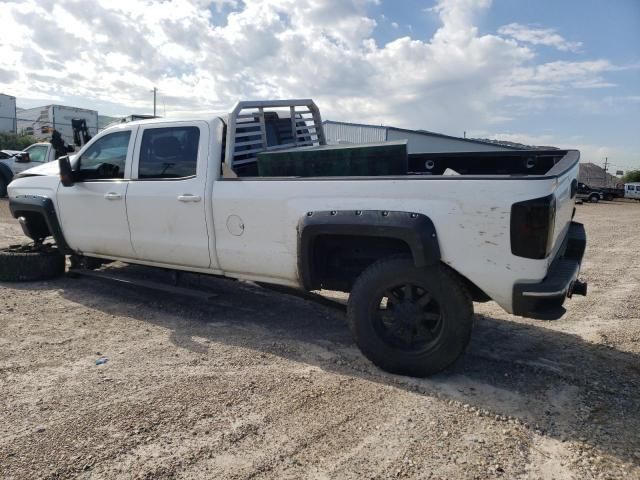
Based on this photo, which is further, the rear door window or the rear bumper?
the rear door window

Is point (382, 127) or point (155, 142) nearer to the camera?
point (155, 142)

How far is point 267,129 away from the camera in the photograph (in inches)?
208

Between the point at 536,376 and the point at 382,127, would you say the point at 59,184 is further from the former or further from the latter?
the point at 382,127

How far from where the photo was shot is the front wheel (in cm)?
338

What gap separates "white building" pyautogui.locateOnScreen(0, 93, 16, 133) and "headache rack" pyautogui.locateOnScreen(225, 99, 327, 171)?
42170 mm

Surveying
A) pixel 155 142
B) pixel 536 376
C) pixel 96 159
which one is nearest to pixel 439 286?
pixel 536 376

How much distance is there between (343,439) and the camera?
279 cm

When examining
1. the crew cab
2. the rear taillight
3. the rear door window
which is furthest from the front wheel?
the crew cab

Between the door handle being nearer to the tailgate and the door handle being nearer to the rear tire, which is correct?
the rear tire

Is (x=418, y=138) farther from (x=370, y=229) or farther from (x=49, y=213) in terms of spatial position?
(x=370, y=229)

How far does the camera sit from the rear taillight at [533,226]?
9.98ft

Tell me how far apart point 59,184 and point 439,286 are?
4324mm

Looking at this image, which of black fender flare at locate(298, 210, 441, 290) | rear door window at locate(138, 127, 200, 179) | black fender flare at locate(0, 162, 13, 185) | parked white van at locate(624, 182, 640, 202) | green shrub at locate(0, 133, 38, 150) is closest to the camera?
black fender flare at locate(298, 210, 441, 290)

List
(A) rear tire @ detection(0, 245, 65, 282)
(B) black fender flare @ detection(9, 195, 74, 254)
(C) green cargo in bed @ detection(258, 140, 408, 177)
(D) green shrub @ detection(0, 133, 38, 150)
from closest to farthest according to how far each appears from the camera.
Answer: (C) green cargo in bed @ detection(258, 140, 408, 177), (B) black fender flare @ detection(9, 195, 74, 254), (A) rear tire @ detection(0, 245, 65, 282), (D) green shrub @ detection(0, 133, 38, 150)
